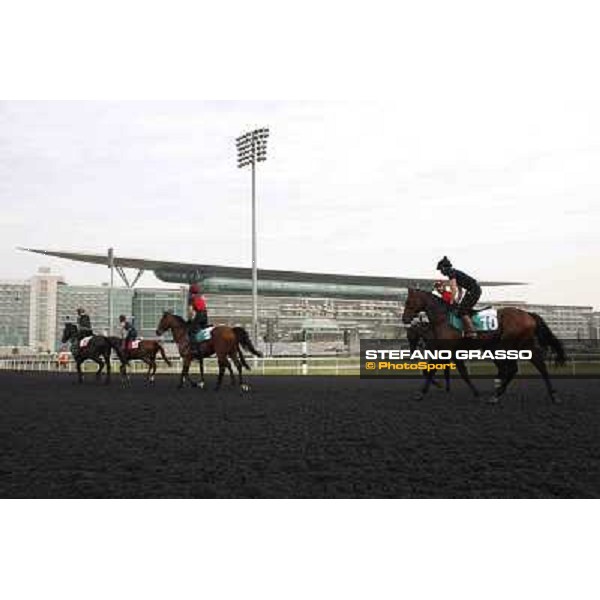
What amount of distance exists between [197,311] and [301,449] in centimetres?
801

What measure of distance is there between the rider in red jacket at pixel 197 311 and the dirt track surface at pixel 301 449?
10.2 feet

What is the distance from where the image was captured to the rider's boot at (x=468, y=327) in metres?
10.7

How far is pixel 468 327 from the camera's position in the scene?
35.2ft

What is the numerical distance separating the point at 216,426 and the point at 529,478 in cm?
427

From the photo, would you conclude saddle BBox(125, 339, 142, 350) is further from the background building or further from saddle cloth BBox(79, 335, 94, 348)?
the background building

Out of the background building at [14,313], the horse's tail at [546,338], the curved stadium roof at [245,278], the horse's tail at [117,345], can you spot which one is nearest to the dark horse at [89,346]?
the horse's tail at [117,345]

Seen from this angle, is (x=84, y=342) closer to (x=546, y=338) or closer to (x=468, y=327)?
(x=468, y=327)

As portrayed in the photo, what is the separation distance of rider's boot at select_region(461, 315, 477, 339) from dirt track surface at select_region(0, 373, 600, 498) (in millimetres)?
1199

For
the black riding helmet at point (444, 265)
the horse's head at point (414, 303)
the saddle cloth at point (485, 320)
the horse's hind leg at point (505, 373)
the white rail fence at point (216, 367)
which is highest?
the black riding helmet at point (444, 265)

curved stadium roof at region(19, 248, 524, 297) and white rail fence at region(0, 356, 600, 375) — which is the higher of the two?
curved stadium roof at region(19, 248, 524, 297)

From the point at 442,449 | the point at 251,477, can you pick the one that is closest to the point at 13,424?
the point at 251,477

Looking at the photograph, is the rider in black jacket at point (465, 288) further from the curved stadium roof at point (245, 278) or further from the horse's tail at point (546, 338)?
the curved stadium roof at point (245, 278)

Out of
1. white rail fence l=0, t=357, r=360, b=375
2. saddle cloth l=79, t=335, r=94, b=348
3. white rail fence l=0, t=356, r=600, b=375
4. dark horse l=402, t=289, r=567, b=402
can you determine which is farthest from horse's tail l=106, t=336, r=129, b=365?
dark horse l=402, t=289, r=567, b=402

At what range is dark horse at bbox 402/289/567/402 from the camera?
10617mm
